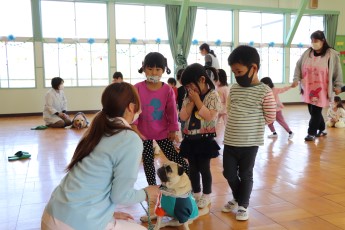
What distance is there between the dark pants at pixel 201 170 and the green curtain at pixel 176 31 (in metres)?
8.06

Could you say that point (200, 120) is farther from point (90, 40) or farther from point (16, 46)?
point (16, 46)

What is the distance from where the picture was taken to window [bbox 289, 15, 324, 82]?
12.5 m

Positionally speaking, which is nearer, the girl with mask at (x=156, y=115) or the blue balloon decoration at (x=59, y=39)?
the girl with mask at (x=156, y=115)

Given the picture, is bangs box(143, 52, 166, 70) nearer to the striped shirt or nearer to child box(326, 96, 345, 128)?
the striped shirt

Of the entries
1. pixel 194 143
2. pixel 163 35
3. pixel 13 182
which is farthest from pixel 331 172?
pixel 163 35

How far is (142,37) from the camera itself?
1073cm

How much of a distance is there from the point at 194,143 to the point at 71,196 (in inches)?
46.5

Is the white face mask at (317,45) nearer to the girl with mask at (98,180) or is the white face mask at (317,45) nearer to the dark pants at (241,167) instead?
the dark pants at (241,167)

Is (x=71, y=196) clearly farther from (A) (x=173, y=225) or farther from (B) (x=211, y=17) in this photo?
(B) (x=211, y=17)

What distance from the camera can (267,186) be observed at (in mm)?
2969

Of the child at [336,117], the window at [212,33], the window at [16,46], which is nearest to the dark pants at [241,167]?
the child at [336,117]

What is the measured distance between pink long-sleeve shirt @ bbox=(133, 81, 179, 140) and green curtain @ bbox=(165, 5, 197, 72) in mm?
7928

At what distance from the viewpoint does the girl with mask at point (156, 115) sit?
244cm

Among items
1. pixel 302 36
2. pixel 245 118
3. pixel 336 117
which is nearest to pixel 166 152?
pixel 245 118
